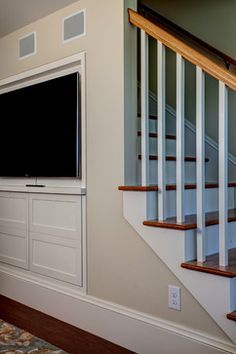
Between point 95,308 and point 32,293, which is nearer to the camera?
point 95,308

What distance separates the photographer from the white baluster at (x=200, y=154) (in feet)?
6.20

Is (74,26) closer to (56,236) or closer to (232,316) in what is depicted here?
(56,236)

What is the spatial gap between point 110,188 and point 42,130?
876 millimetres

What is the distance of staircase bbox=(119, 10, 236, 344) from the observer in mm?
1795

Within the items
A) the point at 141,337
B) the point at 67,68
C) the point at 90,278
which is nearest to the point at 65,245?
the point at 90,278

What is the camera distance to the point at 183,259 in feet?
6.46

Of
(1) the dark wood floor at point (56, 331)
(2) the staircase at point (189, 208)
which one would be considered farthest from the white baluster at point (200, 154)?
(1) the dark wood floor at point (56, 331)

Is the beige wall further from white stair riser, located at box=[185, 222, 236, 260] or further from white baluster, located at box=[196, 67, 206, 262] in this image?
white baluster, located at box=[196, 67, 206, 262]

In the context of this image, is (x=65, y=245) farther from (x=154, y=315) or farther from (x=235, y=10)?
(x=235, y=10)

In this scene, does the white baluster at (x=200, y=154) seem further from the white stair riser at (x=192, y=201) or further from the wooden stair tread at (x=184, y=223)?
the white stair riser at (x=192, y=201)

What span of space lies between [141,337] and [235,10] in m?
2.64

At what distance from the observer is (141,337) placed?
7.25 feet

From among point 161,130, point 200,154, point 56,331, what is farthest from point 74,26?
point 56,331

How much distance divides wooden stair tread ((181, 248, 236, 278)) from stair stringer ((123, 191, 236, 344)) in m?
0.03
